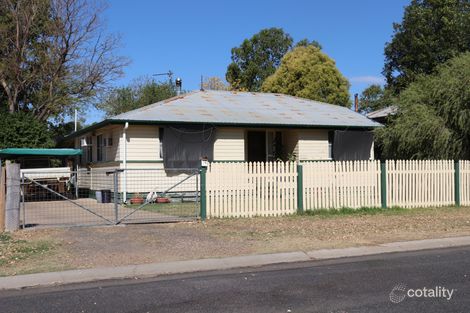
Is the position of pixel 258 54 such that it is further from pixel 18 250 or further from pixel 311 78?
pixel 18 250

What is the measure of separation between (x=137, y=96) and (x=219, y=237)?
4183 cm

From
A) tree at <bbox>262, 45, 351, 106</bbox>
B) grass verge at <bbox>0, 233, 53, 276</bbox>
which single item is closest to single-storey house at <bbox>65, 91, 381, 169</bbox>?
grass verge at <bbox>0, 233, 53, 276</bbox>

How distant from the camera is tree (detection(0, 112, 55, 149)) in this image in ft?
77.2

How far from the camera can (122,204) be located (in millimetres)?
17359

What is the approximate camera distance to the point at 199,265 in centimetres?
847

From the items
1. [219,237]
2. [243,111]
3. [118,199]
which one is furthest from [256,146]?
[219,237]

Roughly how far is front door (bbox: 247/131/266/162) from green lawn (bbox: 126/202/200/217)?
505 centimetres

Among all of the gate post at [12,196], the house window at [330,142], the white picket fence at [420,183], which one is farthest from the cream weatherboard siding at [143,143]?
the white picket fence at [420,183]

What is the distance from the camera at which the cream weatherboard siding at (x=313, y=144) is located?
21.1 metres

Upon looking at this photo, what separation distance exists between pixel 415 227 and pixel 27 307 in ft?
29.7

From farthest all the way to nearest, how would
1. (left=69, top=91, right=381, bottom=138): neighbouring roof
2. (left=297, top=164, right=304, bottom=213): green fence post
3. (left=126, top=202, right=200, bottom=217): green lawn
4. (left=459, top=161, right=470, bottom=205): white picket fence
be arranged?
(left=69, top=91, right=381, bottom=138): neighbouring roof, (left=459, top=161, right=470, bottom=205): white picket fence, (left=126, top=202, right=200, bottom=217): green lawn, (left=297, top=164, right=304, bottom=213): green fence post

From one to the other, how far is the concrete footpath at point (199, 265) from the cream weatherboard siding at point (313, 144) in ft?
35.5

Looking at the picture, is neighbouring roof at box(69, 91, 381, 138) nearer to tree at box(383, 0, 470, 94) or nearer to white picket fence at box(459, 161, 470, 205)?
white picket fence at box(459, 161, 470, 205)

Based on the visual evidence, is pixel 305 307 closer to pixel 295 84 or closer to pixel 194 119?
pixel 194 119
